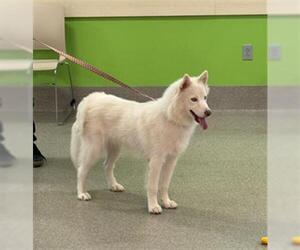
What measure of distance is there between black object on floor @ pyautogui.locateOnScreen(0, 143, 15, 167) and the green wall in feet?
12.5

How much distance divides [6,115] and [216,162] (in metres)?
2.32

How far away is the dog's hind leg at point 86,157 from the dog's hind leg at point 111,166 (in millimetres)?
140

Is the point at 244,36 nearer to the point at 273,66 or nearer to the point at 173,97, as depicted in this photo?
the point at 173,97

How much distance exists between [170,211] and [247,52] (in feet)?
9.74

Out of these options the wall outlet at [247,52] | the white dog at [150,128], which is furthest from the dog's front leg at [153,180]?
the wall outlet at [247,52]

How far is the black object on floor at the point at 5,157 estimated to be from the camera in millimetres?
1604

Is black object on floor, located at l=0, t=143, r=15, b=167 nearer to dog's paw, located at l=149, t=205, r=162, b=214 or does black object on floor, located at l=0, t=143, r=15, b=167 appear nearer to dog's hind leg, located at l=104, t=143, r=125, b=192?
dog's paw, located at l=149, t=205, r=162, b=214

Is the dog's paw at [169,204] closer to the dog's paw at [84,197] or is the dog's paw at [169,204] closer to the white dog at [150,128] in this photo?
the white dog at [150,128]

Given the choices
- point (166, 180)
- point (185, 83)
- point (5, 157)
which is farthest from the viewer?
point (166, 180)

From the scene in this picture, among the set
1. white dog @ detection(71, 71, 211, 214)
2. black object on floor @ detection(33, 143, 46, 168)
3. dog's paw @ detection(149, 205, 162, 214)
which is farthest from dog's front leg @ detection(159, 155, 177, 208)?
black object on floor @ detection(33, 143, 46, 168)

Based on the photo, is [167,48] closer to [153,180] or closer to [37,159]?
[37,159]

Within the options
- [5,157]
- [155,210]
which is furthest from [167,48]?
[5,157]

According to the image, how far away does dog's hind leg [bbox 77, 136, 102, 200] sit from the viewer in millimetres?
2895

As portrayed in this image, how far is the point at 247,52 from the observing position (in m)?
5.38
